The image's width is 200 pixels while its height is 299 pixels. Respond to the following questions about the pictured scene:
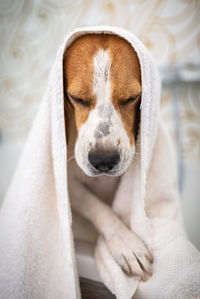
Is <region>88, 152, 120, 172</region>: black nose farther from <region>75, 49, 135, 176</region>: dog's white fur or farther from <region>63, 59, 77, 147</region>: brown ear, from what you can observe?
<region>63, 59, 77, 147</region>: brown ear

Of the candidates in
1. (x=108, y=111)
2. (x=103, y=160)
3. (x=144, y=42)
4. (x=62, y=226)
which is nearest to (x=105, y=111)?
(x=108, y=111)

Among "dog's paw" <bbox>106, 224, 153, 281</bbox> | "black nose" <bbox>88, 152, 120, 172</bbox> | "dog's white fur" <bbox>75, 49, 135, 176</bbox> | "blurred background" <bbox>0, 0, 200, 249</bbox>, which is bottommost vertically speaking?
"dog's paw" <bbox>106, 224, 153, 281</bbox>

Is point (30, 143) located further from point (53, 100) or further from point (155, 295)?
point (155, 295)

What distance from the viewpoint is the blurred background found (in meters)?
0.92

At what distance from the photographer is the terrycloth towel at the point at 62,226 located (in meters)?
0.44

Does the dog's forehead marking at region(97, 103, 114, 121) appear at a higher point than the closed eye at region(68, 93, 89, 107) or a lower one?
lower

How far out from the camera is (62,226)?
480mm

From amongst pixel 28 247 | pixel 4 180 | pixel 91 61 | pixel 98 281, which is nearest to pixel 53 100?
pixel 91 61

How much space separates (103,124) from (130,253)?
0.31 metres

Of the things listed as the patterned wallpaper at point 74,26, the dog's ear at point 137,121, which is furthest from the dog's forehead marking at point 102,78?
the patterned wallpaper at point 74,26

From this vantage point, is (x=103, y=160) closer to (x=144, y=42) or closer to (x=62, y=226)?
(x=62, y=226)

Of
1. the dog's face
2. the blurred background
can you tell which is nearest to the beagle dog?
the dog's face

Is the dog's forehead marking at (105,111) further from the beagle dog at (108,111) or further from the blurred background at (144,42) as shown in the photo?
the blurred background at (144,42)

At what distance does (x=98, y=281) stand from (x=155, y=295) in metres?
0.16
